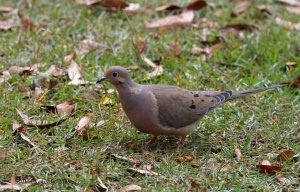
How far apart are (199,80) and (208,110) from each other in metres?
1.09

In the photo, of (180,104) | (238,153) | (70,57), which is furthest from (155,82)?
(238,153)

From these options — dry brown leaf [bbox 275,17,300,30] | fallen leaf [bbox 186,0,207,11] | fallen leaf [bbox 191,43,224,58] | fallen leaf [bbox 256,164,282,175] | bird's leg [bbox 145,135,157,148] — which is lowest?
dry brown leaf [bbox 275,17,300,30]

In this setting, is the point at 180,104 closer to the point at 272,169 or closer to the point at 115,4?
the point at 272,169

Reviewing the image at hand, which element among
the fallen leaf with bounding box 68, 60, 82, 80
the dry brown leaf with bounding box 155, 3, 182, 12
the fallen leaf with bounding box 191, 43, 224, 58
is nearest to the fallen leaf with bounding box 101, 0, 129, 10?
the dry brown leaf with bounding box 155, 3, 182, 12

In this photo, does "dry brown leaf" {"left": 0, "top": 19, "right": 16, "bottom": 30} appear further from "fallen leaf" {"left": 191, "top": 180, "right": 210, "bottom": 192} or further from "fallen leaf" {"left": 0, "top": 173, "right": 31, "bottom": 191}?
"fallen leaf" {"left": 191, "top": 180, "right": 210, "bottom": 192}

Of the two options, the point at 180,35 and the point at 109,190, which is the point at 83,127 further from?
the point at 180,35

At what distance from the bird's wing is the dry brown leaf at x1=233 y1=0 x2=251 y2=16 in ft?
9.16

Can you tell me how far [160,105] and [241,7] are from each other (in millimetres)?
3293

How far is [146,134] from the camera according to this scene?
213 inches

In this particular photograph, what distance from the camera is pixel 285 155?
4.96 metres

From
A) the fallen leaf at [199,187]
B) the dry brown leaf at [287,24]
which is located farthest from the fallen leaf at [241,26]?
the fallen leaf at [199,187]

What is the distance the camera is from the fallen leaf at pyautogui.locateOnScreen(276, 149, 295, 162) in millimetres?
4961

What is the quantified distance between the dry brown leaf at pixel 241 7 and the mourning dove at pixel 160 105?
281 cm

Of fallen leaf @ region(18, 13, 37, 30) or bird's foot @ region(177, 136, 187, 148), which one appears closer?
Result: bird's foot @ region(177, 136, 187, 148)
